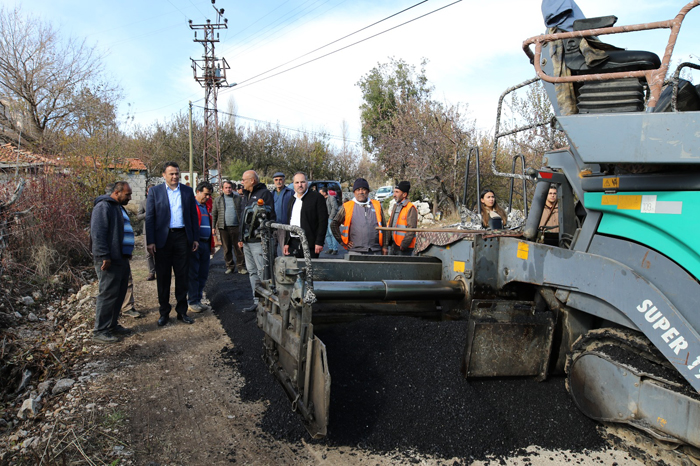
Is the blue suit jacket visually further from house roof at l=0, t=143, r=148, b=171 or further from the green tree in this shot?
the green tree

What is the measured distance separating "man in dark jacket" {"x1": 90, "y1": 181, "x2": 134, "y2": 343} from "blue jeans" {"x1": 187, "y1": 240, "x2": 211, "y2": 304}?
38.6 inches

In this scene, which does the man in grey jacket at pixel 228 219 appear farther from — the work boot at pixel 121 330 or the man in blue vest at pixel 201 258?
the work boot at pixel 121 330

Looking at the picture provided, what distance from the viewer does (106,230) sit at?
4973 mm

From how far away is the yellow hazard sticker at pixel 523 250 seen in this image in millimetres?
3370

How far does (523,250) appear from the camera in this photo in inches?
135

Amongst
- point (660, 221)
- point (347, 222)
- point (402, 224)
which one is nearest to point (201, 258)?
point (347, 222)

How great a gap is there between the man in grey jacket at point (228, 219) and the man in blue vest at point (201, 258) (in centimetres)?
103

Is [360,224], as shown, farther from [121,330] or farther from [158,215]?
[121,330]

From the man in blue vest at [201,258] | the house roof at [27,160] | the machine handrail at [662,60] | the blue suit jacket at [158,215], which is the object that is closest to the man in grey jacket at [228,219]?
the man in blue vest at [201,258]

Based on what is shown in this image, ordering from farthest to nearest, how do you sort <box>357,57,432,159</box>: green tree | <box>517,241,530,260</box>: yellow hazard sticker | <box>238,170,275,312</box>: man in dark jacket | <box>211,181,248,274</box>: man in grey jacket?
<box>357,57,432,159</box>: green tree
<box>211,181,248,274</box>: man in grey jacket
<box>238,170,275,312</box>: man in dark jacket
<box>517,241,530,260</box>: yellow hazard sticker

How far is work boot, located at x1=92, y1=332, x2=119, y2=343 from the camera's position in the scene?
484 cm

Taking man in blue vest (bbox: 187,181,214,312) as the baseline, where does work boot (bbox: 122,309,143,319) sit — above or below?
below

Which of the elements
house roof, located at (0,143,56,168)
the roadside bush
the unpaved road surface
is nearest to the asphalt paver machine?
the unpaved road surface

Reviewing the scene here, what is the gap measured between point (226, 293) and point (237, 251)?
1.65m
